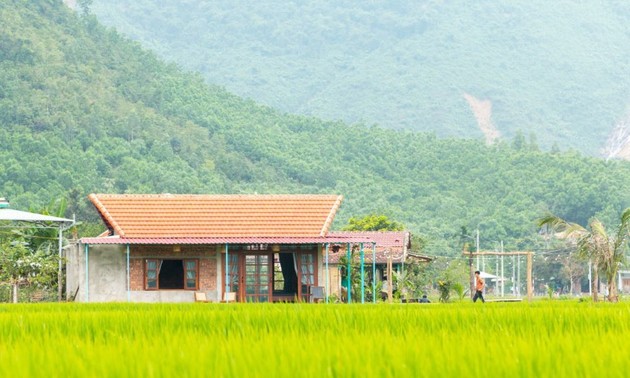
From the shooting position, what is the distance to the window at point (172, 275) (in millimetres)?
28391

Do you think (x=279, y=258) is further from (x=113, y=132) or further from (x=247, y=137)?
(x=247, y=137)

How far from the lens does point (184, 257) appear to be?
93.8 feet

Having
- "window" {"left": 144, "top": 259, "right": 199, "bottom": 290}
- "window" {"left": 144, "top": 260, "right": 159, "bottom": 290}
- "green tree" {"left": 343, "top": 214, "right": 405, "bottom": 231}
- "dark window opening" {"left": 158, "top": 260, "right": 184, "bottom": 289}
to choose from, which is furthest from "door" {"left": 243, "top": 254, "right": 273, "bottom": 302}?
"green tree" {"left": 343, "top": 214, "right": 405, "bottom": 231}

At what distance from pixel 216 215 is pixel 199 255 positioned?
5.19 ft

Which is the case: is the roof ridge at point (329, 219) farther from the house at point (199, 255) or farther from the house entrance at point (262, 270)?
the house entrance at point (262, 270)

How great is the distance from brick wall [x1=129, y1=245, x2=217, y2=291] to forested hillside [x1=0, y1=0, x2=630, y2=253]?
5567 centimetres

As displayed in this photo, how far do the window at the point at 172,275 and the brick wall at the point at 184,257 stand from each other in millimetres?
118

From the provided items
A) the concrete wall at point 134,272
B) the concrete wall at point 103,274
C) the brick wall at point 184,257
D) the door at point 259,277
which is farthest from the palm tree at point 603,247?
the concrete wall at point 103,274

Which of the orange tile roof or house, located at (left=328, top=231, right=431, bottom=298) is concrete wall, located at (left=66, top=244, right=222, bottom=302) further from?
house, located at (left=328, top=231, right=431, bottom=298)

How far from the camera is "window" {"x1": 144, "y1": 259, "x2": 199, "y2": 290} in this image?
93.1 feet

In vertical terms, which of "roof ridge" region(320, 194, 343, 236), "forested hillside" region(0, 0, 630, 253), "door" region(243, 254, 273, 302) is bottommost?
"door" region(243, 254, 273, 302)

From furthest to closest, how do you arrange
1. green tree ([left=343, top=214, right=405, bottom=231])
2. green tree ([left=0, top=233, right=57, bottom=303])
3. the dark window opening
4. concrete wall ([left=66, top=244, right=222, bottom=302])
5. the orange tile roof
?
green tree ([left=343, top=214, right=405, bottom=231]), the orange tile roof, the dark window opening, green tree ([left=0, top=233, right=57, bottom=303]), concrete wall ([left=66, top=244, right=222, bottom=302])

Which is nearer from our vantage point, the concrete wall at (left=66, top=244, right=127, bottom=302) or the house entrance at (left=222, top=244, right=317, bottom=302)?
the concrete wall at (left=66, top=244, right=127, bottom=302)

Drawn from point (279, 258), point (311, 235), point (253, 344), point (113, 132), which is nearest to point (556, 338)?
point (253, 344)
